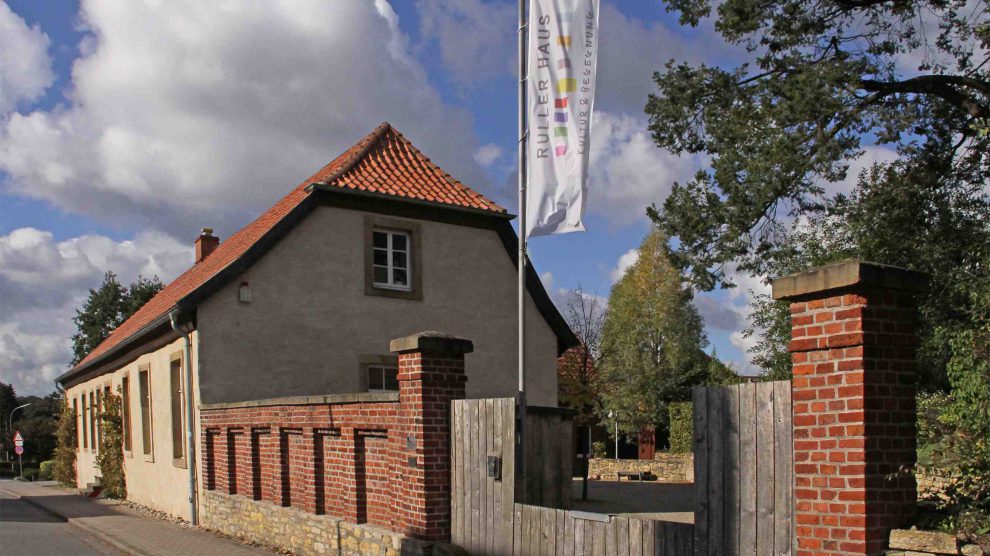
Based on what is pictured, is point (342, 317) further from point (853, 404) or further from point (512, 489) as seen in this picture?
point (853, 404)

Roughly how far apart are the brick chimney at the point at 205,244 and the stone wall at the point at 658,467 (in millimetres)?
15467

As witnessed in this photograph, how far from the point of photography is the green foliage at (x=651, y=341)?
149 ft

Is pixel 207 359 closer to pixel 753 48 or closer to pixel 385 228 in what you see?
pixel 385 228

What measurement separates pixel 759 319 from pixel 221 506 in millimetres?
16328

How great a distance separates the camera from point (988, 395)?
20.6ft

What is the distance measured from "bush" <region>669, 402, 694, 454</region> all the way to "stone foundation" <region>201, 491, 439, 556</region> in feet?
75.5

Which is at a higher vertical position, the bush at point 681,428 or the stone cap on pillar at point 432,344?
the stone cap on pillar at point 432,344

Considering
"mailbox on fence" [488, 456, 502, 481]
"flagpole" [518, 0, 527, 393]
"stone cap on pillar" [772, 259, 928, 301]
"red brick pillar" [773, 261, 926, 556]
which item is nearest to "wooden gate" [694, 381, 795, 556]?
"red brick pillar" [773, 261, 926, 556]

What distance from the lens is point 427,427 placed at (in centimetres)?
886

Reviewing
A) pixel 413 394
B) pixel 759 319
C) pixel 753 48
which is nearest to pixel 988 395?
pixel 413 394

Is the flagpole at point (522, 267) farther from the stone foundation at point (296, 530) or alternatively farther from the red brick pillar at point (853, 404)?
the red brick pillar at point (853, 404)

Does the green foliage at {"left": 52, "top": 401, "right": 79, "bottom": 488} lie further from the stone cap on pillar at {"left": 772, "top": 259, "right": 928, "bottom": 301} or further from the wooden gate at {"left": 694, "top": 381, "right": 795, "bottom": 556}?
the stone cap on pillar at {"left": 772, "top": 259, "right": 928, "bottom": 301}

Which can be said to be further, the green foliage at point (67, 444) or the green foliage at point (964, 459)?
the green foliage at point (67, 444)

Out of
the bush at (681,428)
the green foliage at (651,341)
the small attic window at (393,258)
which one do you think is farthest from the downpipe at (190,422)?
the green foliage at (651,341)
